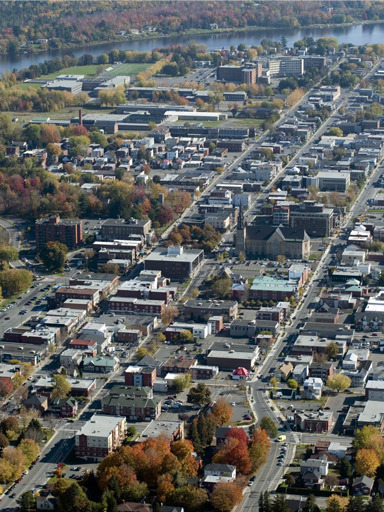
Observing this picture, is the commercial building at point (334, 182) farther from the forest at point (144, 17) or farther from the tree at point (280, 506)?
the forest at point (144, 17)

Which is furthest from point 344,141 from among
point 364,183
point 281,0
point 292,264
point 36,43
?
point 281,0

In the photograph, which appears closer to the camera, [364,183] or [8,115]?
[364,183]

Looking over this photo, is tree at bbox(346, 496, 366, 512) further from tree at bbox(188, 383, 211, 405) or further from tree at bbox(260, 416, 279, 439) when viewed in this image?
tree at bbox(188, 383, 211, 405)

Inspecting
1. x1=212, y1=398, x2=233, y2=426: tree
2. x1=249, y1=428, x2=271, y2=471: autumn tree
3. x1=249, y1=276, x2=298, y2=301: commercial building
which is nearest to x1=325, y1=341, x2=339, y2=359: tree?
x1=249, y1=276, x2=298, y2=301: commercial building

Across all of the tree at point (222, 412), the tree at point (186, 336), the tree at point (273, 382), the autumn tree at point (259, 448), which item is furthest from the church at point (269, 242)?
the autumn tree at point (259, 448)

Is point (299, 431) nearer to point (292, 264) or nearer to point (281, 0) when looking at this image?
point (292, 264)

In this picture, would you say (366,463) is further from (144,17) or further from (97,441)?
(144,17)
